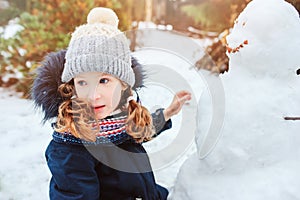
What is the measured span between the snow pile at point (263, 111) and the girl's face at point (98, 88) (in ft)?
1.24

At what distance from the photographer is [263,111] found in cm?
114

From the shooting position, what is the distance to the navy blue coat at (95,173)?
117 centimetres

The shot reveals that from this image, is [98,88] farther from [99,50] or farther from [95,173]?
Answer: [95,173]

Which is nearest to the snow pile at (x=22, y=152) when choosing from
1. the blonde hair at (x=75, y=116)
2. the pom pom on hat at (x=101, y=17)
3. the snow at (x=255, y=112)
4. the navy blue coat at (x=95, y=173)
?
the navy blue coat at (x=95, y=173)

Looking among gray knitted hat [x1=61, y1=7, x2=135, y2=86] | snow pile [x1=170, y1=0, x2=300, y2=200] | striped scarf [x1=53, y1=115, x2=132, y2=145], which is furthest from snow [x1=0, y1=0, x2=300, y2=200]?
striped scarf [x1=53, y1=115, x2=132, y2=145]

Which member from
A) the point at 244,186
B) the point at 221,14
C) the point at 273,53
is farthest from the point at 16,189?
the point at 221,14

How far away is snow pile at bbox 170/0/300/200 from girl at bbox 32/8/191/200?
0.33 metres

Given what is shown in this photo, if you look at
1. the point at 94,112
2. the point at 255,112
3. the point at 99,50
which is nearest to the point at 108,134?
the point at 94,112

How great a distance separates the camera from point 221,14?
410 cm

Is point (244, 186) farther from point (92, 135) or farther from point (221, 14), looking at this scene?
point (221, 14)

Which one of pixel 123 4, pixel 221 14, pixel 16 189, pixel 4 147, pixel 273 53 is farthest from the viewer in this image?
pixel 221 14

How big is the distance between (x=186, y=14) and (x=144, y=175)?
14.0 feet

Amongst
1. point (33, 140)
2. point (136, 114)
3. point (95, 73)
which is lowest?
point (33, 140)

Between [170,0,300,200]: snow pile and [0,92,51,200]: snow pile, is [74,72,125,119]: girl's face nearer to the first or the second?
[170,0,300,200]: snow pile
